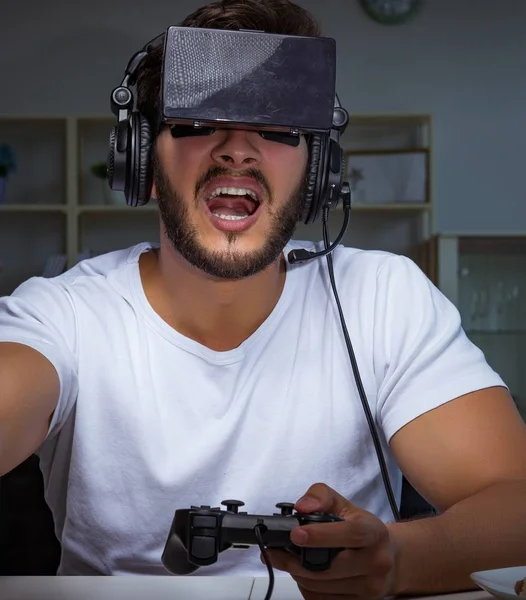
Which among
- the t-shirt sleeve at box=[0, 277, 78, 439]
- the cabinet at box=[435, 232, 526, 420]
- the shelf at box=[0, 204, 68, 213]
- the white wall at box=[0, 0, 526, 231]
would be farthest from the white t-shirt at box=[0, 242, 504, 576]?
the white wall at box=[0, 0, 526, 231]

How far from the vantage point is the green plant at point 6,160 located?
3.85 m

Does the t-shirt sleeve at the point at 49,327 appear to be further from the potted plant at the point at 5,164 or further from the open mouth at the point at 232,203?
the potted plant at the point at 5,164

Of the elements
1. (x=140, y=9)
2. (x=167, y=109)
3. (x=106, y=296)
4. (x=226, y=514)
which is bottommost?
(x=226, y=514)

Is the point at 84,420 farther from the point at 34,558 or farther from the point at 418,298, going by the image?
the point at 418,298

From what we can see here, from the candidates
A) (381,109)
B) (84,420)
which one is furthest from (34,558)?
(381,109)

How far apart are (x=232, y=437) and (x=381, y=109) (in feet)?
10.4

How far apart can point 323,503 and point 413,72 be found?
3.62m

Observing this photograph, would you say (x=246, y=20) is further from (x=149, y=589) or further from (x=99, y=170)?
(x=99, y=170)

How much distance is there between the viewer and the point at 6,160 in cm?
390

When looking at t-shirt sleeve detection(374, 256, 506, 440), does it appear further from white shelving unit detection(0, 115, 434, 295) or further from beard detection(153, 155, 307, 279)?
white shelving unit detection(0, 115, 434, 295)

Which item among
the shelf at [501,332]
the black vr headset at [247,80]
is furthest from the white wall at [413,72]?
the black vr headset at [247,80]

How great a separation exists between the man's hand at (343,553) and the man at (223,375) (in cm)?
29

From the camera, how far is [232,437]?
3.67ft

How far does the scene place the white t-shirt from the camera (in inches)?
43.4
